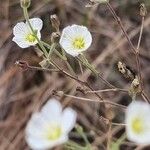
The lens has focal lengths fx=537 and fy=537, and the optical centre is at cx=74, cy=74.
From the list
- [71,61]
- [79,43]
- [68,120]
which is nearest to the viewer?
[68,120]

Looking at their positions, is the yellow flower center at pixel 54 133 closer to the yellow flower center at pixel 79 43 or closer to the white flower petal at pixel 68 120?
the white flower petal at pixel 68 120

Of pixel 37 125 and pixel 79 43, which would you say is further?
pixel 79 43

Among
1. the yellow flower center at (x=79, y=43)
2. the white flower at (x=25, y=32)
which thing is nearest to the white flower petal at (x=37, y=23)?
the white flower at (x=25, y=32)

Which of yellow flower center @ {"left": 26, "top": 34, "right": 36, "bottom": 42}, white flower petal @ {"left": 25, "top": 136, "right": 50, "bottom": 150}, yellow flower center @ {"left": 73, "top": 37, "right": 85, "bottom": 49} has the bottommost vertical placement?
yellow flower center @ {"left": 26, "top": 34, "right": 36, "bottom": 42}

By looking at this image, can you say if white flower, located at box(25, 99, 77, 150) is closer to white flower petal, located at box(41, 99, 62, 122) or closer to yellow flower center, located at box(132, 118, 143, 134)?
white flower petal, located at box(41, 99, 62, 122)

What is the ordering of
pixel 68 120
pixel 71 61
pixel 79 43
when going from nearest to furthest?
pixel 68 120
pixel 79 43
pixel 71 61

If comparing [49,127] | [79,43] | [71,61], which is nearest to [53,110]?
[49,127]

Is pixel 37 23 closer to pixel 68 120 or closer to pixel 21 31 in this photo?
pixel 21 31

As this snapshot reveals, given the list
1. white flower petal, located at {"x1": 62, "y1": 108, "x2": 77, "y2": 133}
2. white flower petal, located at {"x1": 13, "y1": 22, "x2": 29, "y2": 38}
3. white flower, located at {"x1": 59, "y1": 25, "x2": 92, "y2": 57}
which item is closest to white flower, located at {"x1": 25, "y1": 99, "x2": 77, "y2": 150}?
white flower petal, located at {"x1": 62, "y1": 108, "x2": 77, "y2": 133}
